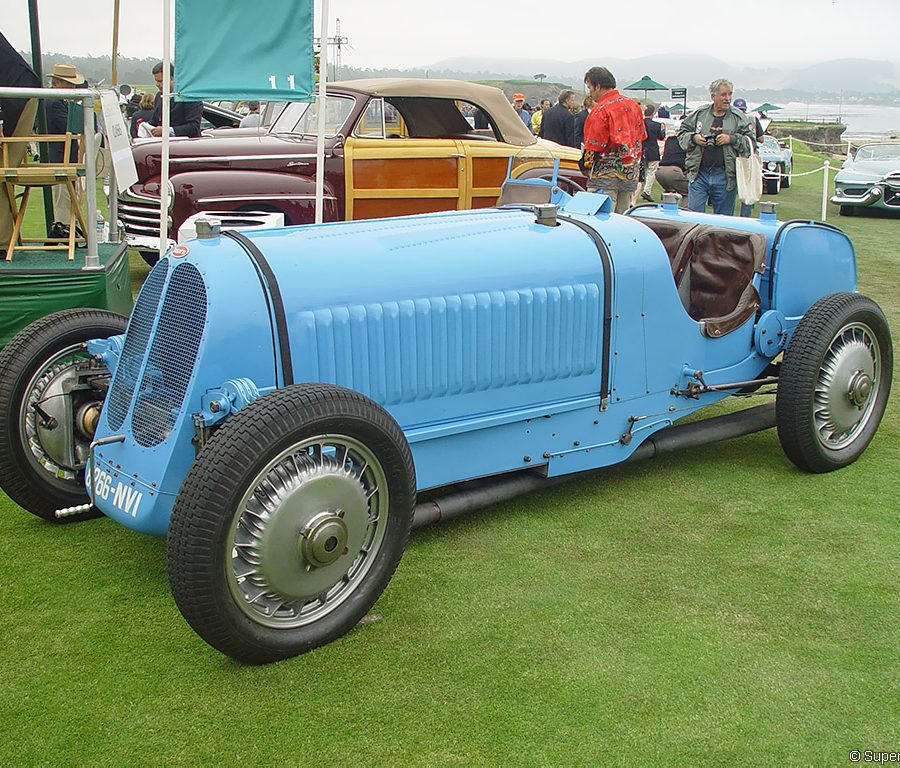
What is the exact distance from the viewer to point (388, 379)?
3.39 m

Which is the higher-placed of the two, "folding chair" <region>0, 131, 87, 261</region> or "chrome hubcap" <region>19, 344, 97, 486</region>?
"folding chair" <region>0, 131, 87, 261</region>

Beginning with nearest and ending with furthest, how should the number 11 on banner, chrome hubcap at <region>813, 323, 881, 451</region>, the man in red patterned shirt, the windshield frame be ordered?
chrome hubcap at <region>813, 323, 881, 451</region> < the number 11 on banner < the man in red patterned shirt < the windshield frame

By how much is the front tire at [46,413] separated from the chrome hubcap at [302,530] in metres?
1.19

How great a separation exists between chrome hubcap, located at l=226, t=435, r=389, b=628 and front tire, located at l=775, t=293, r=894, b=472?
2.12m

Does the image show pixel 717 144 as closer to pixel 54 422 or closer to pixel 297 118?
pixel 297 118

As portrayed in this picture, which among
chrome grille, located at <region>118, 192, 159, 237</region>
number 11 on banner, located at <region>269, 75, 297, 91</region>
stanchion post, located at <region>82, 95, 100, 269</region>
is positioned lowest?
chrome grille, located at <region>118, 192, 159, 237</region>

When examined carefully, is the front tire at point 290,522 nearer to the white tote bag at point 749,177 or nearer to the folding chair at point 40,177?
the folding chair at point 40,177

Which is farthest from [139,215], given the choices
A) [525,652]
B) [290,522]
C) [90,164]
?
[525,652]

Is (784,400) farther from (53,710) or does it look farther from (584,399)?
(53,710)

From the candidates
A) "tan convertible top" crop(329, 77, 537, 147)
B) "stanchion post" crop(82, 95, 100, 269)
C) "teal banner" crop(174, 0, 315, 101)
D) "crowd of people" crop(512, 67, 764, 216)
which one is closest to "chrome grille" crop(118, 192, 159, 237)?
"tan convertible top" crop(329, 77, 537, 147)

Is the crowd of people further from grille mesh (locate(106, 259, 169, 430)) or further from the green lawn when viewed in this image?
grille mesh (locate(106, 259, 169, 430))

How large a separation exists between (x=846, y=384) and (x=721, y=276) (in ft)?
2.53

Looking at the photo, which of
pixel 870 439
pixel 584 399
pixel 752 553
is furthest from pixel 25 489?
pixel 870 439

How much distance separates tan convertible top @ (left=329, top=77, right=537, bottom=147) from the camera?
8.29m
